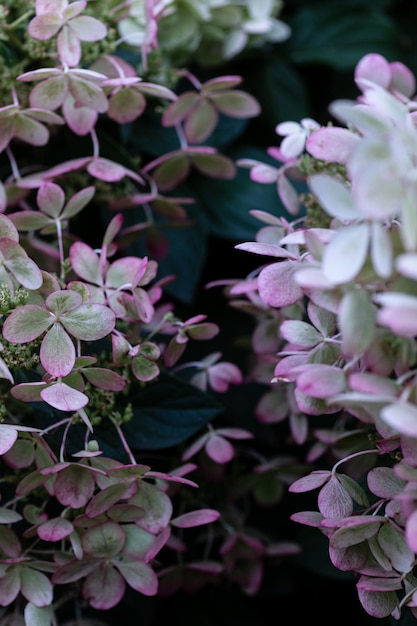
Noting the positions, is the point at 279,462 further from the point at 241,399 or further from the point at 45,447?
the point at 45,447

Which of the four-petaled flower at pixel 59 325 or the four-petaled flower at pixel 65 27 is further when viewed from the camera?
the four-petaled flower at pixel 65 27

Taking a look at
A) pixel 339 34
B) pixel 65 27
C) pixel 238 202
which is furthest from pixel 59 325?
pixel 339 34

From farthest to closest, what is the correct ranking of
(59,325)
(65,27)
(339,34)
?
(339,34)
(65,27)
(59,325)

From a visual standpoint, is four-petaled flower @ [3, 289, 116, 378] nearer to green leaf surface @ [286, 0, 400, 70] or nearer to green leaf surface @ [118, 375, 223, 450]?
green leaf surface @ [118, 375, 223, 450]

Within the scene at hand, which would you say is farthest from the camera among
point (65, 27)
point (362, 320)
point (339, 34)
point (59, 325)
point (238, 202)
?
point (339, 34)

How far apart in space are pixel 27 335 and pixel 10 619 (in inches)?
10.5

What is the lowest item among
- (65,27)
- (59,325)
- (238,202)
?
(238,202)

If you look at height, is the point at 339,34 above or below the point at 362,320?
below

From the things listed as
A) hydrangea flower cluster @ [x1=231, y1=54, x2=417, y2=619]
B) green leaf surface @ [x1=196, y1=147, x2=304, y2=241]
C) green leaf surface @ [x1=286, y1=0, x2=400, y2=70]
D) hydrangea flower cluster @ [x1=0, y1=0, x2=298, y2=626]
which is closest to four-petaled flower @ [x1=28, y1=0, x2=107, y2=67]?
hydrangea flower cluster @ [x1=0, y1=0, x2=298, y2=626]

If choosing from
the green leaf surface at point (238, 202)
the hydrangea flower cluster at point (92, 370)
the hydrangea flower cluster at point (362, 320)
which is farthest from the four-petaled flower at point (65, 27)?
the green leaf surface at point (238, 202)

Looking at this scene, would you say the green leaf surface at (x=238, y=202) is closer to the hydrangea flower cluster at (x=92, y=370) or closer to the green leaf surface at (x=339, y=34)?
the hydrangea flower cluster at (x=92, y=370)

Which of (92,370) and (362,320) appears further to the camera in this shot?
(92,370)

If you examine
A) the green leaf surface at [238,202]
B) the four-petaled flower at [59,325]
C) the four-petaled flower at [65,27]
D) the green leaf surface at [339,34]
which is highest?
the four-petaled flower at [65,27]

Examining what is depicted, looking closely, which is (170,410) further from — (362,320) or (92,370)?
(362,320)
